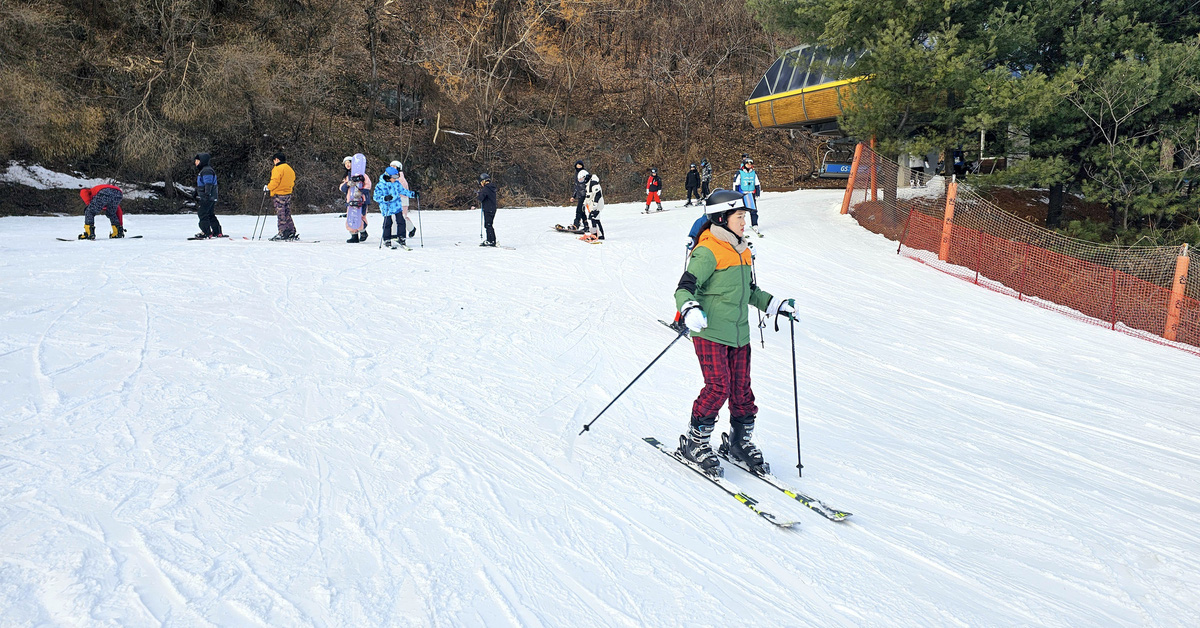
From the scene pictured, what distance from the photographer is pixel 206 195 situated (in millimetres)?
12961

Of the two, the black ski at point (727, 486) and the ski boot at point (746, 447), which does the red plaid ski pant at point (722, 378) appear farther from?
the black ski at point (727, 486)

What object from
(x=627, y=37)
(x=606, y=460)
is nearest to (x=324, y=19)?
(x=627, y=37)

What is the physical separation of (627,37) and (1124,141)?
93.2 feet

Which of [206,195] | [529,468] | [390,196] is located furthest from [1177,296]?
[206,195]

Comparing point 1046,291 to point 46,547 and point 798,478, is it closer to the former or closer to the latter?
point 798,478

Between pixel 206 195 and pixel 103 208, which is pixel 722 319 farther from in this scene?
pixel 103 208

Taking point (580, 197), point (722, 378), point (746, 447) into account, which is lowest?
point (746, 447)

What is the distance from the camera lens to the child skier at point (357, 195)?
12.7 metres

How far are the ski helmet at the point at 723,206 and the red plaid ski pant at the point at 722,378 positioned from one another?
0.71 metres

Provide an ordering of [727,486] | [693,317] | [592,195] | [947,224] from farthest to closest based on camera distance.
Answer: [592,195] < [947,224] < [727,486] < [693,317]

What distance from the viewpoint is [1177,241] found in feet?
Answer: 49.3

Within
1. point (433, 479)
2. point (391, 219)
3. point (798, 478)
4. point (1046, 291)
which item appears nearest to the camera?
point (433, 479)

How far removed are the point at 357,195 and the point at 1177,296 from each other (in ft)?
40.6

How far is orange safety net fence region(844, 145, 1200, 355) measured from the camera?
10.5m
